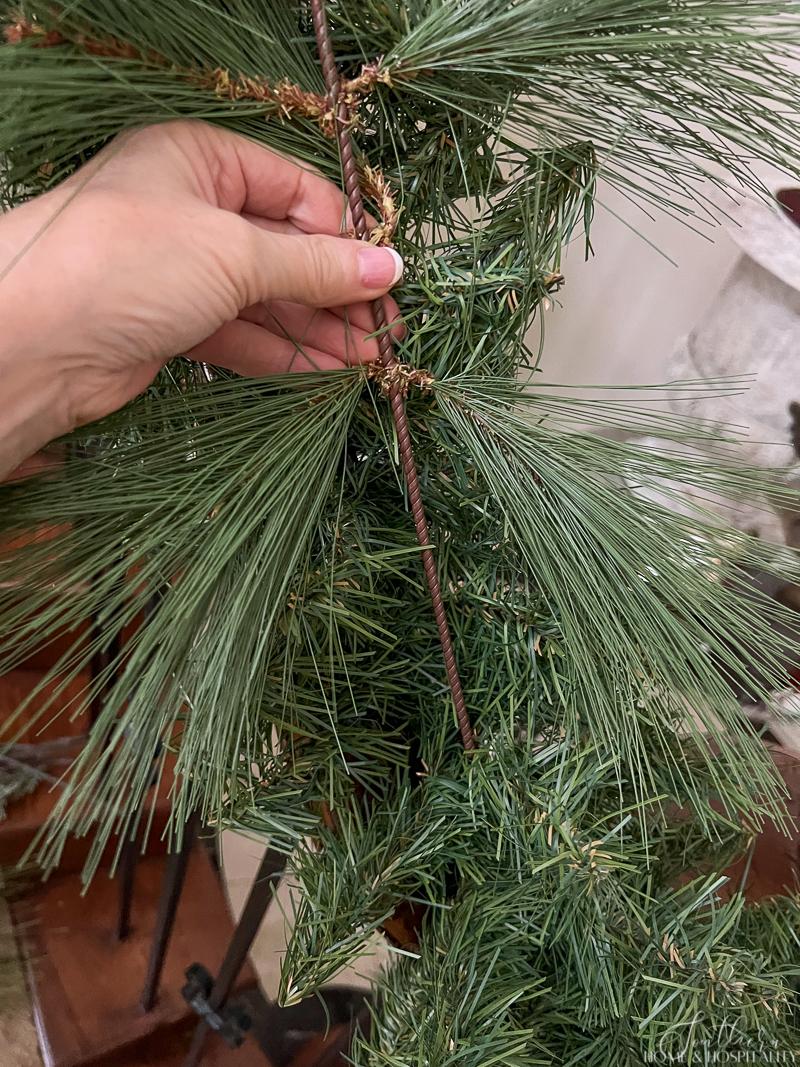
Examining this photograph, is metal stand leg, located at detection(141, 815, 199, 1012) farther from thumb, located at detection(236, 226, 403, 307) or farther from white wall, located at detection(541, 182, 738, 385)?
white wall, located at detection(541, 182, 738, 385)

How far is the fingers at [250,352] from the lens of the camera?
1.31 feet

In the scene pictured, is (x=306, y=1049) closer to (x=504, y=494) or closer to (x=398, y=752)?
(x=398, y=752)

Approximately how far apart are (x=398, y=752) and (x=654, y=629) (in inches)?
7.2

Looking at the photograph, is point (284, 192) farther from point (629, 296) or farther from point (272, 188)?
point (629, 296)

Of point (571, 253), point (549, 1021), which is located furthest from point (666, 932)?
point (571, 253)

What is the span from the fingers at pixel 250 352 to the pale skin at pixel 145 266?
0.05 metres

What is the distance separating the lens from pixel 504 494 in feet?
1.16

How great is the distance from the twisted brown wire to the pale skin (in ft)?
0.05

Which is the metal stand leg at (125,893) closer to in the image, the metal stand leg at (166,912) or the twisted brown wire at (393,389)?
the metal stand leg at (166,912)

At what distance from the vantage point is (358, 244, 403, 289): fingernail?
13.1 inches

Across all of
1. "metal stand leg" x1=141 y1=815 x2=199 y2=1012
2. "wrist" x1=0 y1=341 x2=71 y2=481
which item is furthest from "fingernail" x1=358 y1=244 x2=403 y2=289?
"metal stand leg" x1=141 y1=815 x2=199 y2=1012

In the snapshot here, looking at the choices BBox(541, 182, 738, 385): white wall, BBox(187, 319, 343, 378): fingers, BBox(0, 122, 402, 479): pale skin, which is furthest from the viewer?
BBox(541, 182, 738, 385): white wall

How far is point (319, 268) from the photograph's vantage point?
13.1 inches

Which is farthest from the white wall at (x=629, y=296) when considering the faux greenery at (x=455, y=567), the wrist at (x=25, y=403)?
the wrist at (x=25, y=403)
